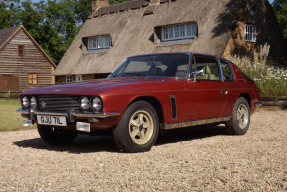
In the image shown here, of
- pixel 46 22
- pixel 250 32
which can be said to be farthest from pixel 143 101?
pixel 46 22

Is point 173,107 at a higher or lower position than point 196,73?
lower

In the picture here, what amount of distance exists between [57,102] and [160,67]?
1.89 metres

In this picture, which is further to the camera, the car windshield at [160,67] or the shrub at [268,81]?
the shrub at [268,81]

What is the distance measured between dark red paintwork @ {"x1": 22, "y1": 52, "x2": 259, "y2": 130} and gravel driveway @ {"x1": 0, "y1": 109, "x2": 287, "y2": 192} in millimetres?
522

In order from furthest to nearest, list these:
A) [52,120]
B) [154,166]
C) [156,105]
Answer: [156,105]
[52,120]
[154,166]

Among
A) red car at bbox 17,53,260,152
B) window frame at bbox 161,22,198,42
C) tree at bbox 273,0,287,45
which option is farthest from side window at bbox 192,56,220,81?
tree at bbox 273,0,287,45

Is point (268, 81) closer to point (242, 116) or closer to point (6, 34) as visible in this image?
point (242, 116)

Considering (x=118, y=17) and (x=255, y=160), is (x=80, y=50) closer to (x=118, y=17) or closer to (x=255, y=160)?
(x=118, y=17)

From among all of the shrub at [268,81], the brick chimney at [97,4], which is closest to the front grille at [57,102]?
the shrub at [268,81]

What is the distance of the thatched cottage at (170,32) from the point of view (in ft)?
81.1

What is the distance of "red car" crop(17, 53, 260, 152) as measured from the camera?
18.8ft

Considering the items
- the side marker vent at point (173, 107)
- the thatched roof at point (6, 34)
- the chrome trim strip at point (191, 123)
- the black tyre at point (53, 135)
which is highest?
the thatched roof at point (6, 34)

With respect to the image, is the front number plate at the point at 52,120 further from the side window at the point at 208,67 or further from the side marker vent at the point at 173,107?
the side window at the point at 208,67

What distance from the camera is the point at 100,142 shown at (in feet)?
24.6
